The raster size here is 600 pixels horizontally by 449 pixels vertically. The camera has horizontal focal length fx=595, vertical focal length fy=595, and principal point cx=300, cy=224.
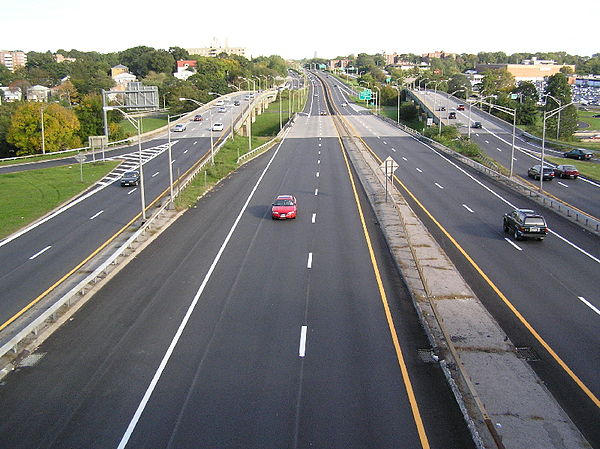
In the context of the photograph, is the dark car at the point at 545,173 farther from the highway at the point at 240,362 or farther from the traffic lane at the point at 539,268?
the highway at the point at 240,362

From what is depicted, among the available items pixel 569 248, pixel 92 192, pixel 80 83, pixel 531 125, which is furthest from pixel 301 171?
pixel 80 83

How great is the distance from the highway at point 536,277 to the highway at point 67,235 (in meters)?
16.6

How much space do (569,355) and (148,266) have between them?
1672 cm

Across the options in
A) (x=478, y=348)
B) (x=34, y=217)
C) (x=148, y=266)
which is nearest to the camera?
(x=478, y=348)

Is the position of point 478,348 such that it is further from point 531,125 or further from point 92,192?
point 531,125

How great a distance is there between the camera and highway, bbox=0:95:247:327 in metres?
23.7

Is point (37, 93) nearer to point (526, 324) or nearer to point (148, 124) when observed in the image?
point (148, 124)

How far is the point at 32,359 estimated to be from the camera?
16.3m

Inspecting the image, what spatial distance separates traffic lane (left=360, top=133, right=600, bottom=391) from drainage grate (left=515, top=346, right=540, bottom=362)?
2.50 feet

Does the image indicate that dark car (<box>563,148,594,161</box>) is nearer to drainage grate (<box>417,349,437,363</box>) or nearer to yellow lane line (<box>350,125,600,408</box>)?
yellow lane line (<box>350,125,600,408</box>)

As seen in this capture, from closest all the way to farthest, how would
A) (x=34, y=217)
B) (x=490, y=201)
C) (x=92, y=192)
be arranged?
(x=34, y=217) → (x=490, y=201) → (x=92, y=192)

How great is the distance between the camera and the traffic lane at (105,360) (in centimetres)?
1270

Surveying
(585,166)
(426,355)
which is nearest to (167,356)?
(426,355)

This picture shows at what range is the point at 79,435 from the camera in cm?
1237
